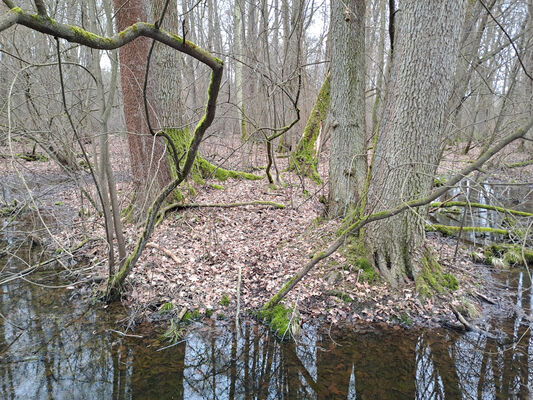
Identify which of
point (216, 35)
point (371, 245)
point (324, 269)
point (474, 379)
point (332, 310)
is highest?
point (216, 35)

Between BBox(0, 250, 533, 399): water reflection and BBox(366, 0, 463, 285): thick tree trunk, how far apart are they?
4.16 feet

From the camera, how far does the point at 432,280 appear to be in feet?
16.8

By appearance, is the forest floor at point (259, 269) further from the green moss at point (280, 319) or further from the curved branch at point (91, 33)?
the curved branch at point (91, 33)

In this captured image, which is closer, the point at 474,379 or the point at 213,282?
the point at 474,379

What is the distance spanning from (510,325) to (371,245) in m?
2.13

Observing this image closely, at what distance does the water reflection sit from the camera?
3654mm

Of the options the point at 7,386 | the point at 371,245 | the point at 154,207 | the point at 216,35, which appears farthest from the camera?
the point at 216,35

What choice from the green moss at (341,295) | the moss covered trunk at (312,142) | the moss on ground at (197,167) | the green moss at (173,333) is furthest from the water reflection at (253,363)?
the moss covered trunk at (312,142)

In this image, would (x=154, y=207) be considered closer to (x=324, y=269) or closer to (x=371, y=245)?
(x=324, y=269)

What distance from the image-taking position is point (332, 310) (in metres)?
4.89

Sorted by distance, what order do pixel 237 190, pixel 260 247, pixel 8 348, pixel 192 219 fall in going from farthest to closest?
pixel 237 190
pixel 192 219
pixel 260 247
pixel 8 348

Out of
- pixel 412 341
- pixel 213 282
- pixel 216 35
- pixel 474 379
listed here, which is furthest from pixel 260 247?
pixel 216 35

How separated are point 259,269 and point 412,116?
133 inches

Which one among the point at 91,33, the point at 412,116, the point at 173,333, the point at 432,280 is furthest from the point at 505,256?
the point at 91,33
